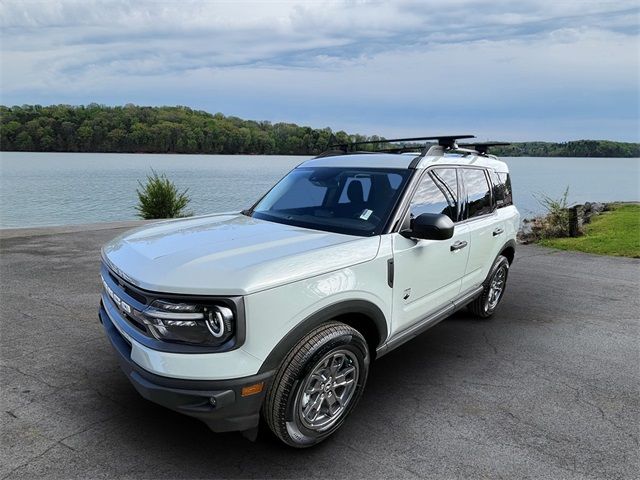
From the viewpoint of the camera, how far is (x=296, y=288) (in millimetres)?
2547

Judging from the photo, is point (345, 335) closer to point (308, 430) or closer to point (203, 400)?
point (308, 430)

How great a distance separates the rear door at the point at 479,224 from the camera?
14.3 ft

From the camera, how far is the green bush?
575 inches

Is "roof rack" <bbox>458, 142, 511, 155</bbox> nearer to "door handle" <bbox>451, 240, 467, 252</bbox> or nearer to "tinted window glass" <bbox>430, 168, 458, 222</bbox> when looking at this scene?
"tinted window glass" <bbox>430, 168, 458, 222</bbox>

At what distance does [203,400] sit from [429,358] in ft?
8.26

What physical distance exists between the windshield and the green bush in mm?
11228

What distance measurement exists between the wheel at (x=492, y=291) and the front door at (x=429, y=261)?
40.1 inches

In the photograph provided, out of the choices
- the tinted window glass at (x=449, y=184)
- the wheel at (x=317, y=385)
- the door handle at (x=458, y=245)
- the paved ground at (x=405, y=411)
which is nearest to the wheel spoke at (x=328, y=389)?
the wheel at (x=317, y=385)

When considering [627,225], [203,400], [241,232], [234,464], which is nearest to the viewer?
[203,400]

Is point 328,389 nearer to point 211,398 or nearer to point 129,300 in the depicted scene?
point 211,398

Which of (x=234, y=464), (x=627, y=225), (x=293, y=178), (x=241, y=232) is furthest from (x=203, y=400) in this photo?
(x=627, y=225)

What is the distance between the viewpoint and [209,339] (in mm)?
2375

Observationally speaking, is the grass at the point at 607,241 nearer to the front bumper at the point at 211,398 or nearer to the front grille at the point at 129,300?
the front bumper at the point at 211,398

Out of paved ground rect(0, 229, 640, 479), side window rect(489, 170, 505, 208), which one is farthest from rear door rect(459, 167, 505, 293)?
paved ground rect(0, 229, 640, 479)
